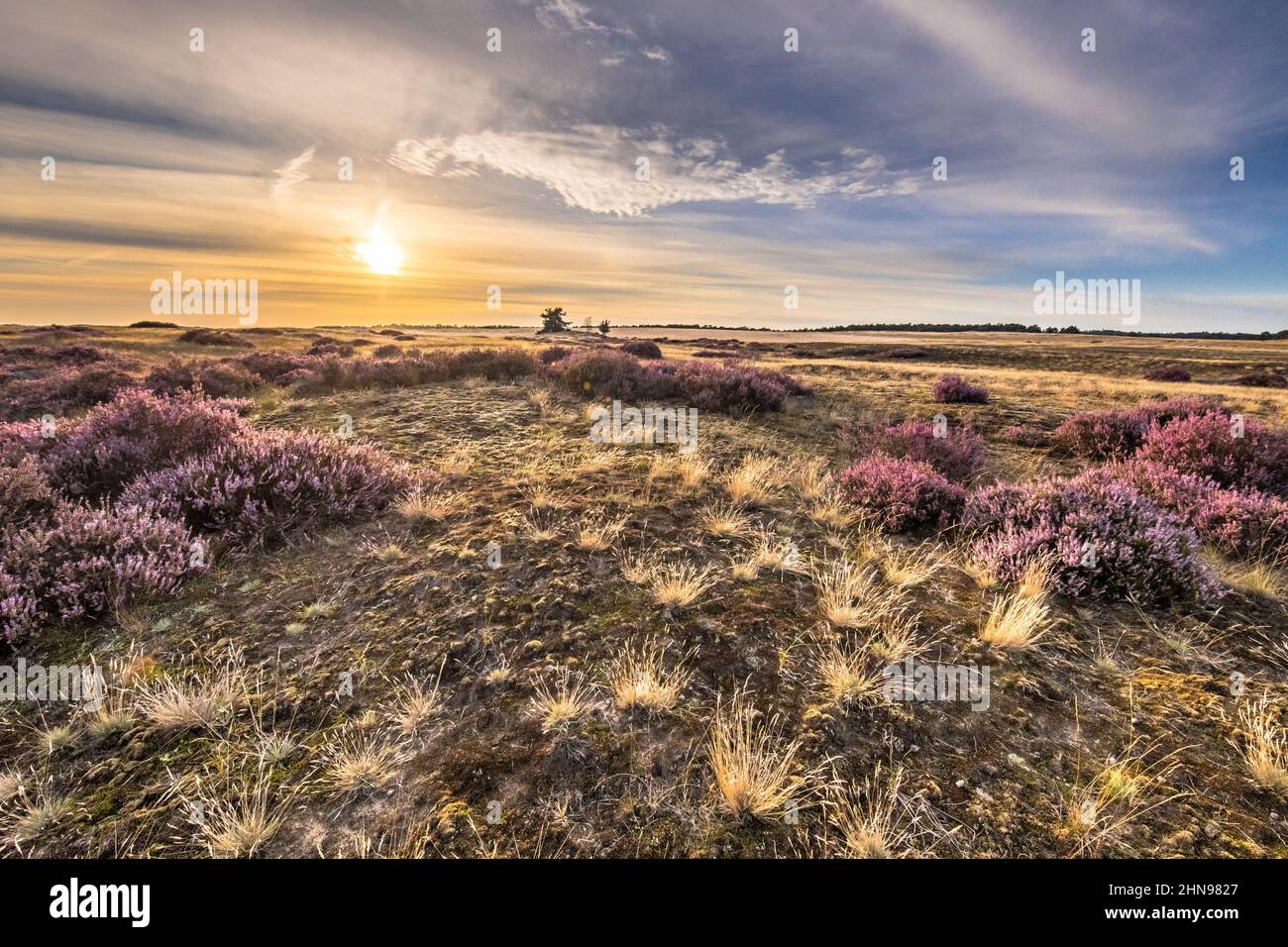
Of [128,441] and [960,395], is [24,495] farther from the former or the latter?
[960,395]

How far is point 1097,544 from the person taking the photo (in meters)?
4.60

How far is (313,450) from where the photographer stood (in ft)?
21.4

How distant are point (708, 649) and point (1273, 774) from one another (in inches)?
113

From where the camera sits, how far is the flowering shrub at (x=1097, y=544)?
4.34 m

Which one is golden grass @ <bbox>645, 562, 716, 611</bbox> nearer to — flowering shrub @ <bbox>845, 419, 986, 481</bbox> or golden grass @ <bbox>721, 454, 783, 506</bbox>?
golden grass @ <bbox>721, 454, 783, 506</bbox>

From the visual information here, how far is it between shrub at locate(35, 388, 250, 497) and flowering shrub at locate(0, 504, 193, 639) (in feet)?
5.61

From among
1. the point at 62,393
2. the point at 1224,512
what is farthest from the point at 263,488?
the point at 62,393

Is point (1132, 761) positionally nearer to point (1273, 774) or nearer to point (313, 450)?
point (1273, 774)

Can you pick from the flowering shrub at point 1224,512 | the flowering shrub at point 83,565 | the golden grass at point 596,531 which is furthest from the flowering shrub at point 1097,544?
the flowering shrub at point 83,565

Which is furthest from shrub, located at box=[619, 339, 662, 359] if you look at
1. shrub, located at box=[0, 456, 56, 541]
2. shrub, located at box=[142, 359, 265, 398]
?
shrub, located at box=[0, 456, 56, 541]

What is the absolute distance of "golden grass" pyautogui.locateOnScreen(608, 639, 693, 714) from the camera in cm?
302
